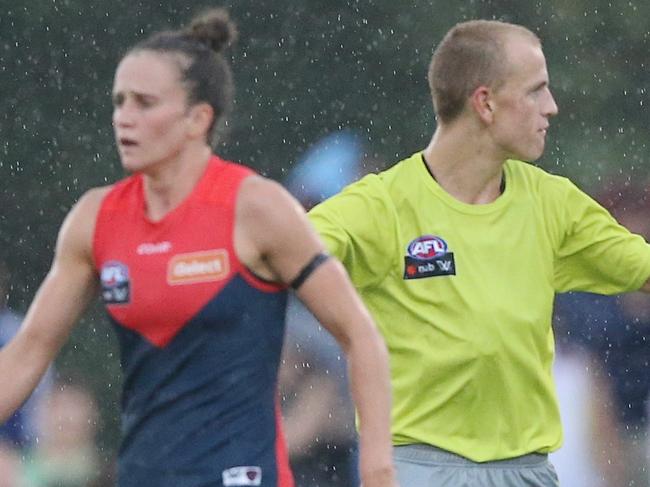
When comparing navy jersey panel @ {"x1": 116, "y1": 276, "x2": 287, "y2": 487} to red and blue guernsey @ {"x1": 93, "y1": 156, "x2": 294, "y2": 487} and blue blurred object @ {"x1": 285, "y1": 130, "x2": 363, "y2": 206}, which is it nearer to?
red and blue guernsey @ {"x1": 93, "y1": 156, "x2": 294, "y2": 487}

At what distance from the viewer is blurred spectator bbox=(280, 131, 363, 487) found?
8188 mm

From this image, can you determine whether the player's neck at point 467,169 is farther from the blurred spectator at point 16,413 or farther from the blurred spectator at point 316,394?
the blurred spectator at point 16,413

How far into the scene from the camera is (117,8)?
9023 mm

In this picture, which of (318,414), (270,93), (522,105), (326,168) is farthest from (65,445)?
(522,105)

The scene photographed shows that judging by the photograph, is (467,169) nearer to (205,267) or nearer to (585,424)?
(205,267)

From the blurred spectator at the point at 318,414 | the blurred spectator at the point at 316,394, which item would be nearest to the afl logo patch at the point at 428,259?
the blurred spectator at the point at 316,394

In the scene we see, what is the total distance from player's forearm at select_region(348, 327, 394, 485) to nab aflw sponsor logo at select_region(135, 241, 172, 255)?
1.45ft

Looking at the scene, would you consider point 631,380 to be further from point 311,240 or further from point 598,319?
point 311,240

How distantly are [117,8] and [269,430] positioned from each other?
15.2 ft

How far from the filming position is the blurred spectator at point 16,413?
8.09m

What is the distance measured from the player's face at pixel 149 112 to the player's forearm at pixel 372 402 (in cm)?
59

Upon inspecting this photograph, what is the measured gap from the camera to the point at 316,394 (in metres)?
8.28

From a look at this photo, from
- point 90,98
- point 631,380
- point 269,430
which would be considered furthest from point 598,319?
point 269,430

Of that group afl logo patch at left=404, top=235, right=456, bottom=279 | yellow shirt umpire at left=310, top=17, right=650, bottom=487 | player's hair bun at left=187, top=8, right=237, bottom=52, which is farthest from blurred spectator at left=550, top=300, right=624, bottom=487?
player's hair bun at left=187, top=8, right=237, bottom=52
